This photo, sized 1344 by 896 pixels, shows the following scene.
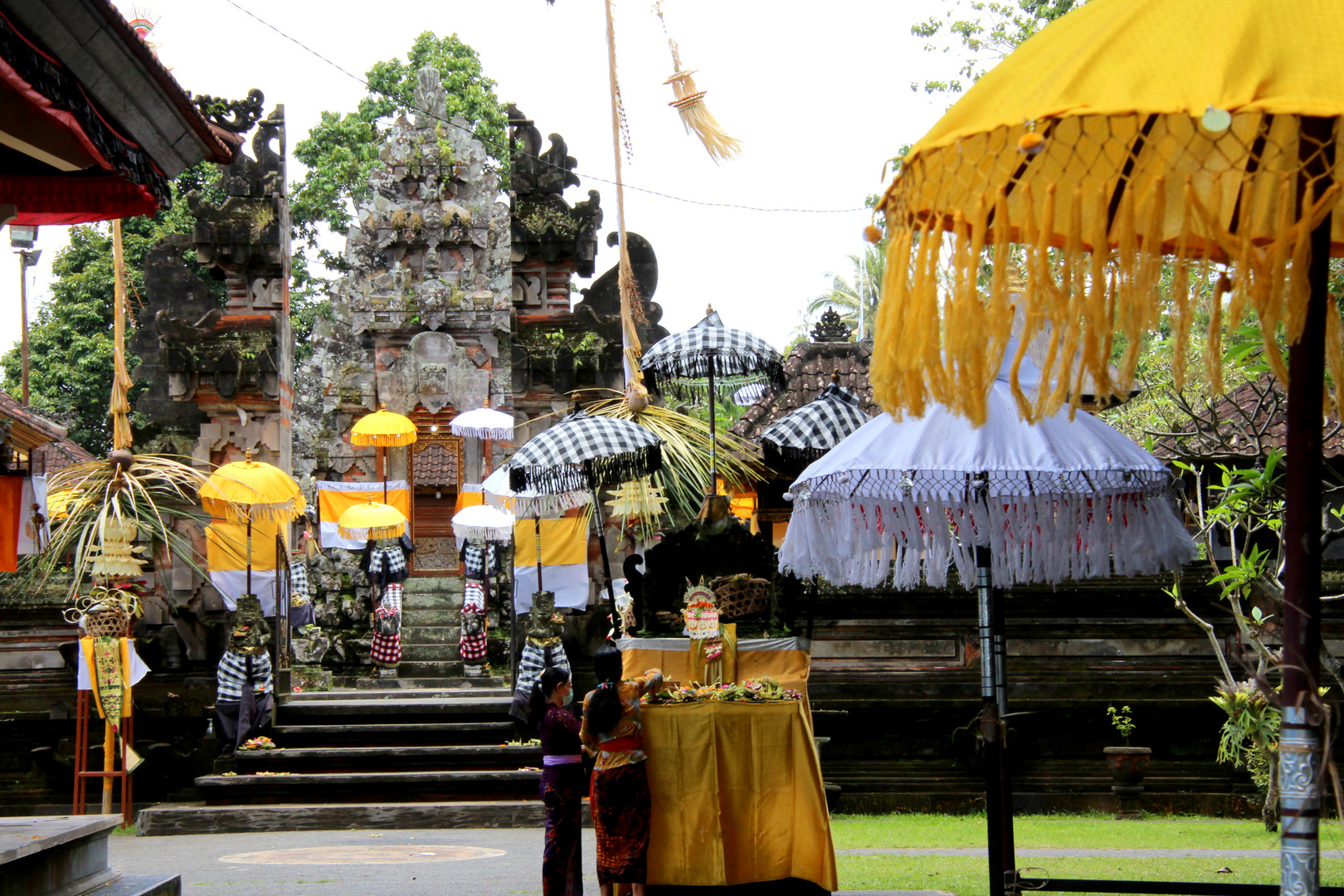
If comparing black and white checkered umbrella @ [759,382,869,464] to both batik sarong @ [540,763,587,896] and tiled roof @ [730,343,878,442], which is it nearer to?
batik sarong @ [540,763,587,896]

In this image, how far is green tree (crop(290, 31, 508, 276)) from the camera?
2895 cm

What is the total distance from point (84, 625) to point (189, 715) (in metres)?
1.84

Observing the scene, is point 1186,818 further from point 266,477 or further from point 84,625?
point 84,625

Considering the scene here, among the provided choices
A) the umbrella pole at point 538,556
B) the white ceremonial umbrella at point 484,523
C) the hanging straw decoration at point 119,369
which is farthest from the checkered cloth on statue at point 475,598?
the hanging straw decoration at point 119,369

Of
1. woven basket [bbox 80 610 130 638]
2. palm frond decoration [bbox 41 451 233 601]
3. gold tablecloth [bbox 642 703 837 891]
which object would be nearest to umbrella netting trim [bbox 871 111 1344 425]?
gold tablecloth [bbox 642 703 837 891]

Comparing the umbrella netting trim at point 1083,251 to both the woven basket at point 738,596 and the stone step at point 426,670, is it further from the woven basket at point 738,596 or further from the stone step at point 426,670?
the stone step at point 426,670

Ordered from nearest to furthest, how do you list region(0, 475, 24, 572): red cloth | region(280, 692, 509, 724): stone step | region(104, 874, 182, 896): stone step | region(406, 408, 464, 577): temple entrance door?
1. region(104, 874, 182, 896): stone step
2. region(0, 475, 24, 572): red cloth
3. region(280, 692, 509, 724): stone step
4. region(406, 408, 464, 577): temple entrance door

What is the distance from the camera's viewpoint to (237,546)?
46.0ft

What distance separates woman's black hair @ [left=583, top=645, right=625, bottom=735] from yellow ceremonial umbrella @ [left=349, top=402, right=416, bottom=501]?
11394 millimetres

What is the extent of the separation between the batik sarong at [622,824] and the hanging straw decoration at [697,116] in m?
4.55

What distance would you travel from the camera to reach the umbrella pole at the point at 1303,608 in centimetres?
292

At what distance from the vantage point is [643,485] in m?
11.1

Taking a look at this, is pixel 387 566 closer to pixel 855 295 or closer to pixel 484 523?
pixel 484 523

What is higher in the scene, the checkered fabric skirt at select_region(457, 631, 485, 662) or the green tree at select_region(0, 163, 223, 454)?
the green tree at select_region(0, 163, 223, 454)
